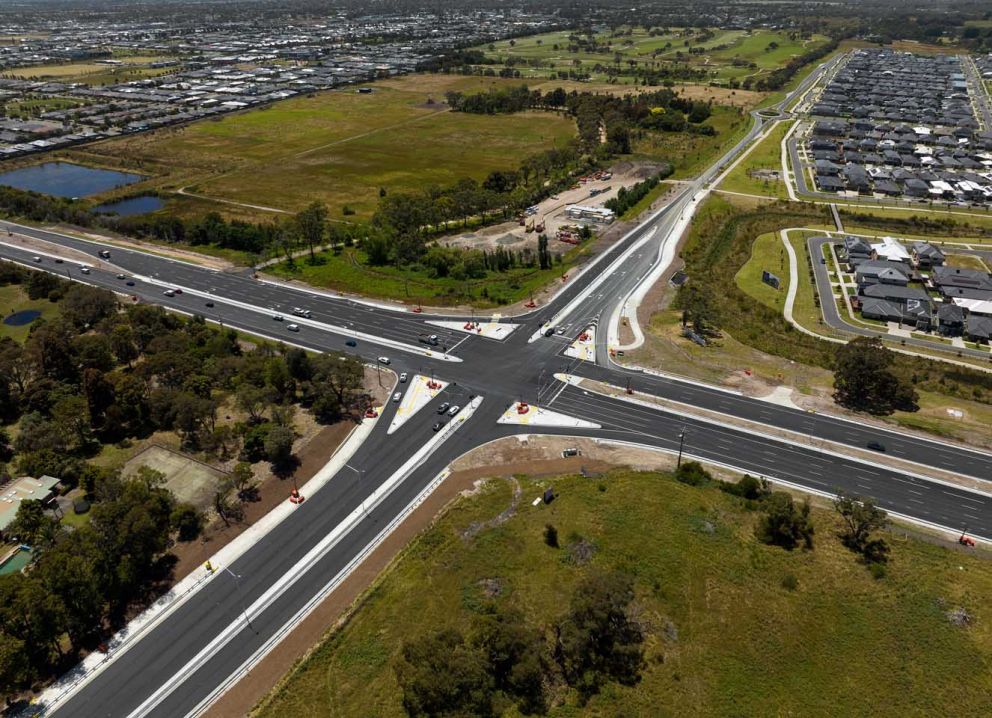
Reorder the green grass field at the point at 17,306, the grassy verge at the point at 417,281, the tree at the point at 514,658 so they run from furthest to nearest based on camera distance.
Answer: the grassy verge at the point at 417,281, the green grass field at the point at 17,306, the tree at the point at 514,658

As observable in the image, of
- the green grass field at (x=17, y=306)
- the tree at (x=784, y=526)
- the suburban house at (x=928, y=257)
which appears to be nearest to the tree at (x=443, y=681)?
the tree at (x=784, y=526)

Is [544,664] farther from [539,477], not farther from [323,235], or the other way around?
[323,235]

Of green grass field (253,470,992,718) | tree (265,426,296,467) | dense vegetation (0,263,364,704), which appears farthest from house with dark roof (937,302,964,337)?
tree (265,426,296,467)

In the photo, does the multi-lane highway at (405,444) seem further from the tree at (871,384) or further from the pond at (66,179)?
the pond at (66,179)

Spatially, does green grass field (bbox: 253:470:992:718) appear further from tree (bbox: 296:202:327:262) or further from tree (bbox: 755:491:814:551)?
tree (bbox: 296:202:327:262)

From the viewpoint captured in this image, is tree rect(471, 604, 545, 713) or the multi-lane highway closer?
tree rect(471, 604, 545, 713)

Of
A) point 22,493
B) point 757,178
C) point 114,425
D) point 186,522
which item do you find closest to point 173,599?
point 186,522

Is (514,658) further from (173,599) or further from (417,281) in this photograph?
(417,281)

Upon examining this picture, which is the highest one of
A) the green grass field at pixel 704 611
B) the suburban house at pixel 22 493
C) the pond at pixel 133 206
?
the pond at pixel 133 206
